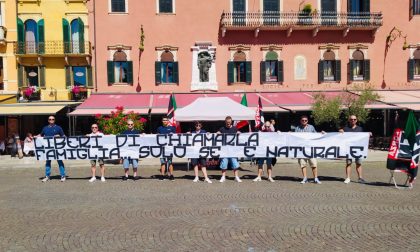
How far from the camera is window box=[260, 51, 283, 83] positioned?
2619 centimetres

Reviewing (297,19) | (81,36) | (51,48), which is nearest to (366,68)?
(297,19)

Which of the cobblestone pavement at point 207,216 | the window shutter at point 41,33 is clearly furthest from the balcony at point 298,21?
the cobblestone pavement at point 207,216

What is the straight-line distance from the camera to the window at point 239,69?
26.1 meters

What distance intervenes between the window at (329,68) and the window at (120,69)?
1161 centimetres

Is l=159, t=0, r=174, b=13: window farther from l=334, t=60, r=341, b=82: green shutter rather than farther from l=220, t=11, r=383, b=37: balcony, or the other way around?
l=334, t=60, r=341, b=82: green shutter

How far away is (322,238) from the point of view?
22.5 ft

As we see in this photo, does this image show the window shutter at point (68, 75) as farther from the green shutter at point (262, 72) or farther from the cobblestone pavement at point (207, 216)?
the cobblestone pavement at point (207, 216)

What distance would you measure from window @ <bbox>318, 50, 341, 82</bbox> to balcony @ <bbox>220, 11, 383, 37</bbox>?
1.64 meters

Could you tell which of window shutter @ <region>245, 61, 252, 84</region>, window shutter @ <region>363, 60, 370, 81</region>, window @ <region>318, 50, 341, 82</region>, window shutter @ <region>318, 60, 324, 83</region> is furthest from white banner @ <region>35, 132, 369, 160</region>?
window shutter @ <region>363, 60, 370, 81</region>

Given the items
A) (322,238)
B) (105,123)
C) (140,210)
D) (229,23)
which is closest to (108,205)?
(140,210)

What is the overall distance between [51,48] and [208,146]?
16243mm

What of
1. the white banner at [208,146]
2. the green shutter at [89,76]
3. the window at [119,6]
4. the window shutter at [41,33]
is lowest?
the white banner at [208,146]

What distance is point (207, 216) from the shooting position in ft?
27.2

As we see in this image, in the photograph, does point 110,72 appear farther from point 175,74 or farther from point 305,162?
point 305,162
